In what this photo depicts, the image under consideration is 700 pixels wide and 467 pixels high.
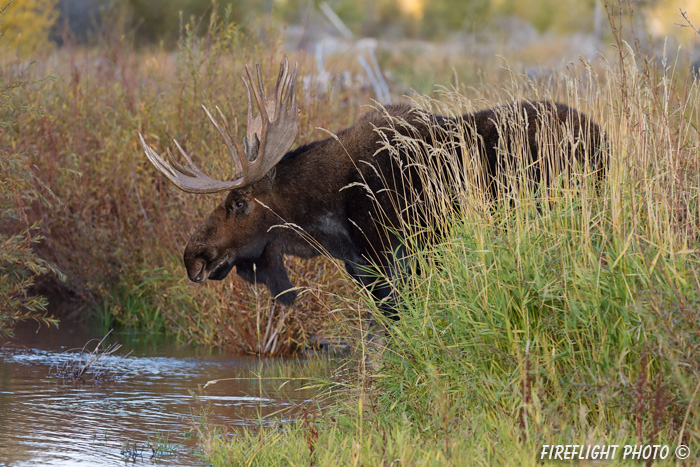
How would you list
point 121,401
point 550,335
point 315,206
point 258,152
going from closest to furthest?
point 550,335
point 121,401
point 258,152
point 315,206

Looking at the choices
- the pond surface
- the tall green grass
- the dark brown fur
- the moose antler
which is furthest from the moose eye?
the tall green grass

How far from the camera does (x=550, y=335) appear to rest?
4855 mm

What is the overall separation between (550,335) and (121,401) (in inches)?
118

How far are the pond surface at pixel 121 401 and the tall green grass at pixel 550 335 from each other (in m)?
0.56

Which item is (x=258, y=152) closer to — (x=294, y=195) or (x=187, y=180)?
(x=294, y=195)

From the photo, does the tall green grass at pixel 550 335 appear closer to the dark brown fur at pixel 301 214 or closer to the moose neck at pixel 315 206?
the dark brown fur at pixel 301 214

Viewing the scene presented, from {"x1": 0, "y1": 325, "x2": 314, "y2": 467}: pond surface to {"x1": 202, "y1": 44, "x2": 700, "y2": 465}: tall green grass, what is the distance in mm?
557

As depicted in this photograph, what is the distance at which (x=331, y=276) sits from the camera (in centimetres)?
791

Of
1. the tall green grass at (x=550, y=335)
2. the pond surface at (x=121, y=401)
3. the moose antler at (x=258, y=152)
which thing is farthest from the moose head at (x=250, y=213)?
the tall green grass at (x=550, y=335)

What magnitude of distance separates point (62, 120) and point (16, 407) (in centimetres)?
466

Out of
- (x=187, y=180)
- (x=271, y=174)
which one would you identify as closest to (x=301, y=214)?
(x=271, y=174)

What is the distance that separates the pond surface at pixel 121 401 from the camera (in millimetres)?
4977

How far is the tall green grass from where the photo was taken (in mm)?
4309

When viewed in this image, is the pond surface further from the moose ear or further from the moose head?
the moose ear
